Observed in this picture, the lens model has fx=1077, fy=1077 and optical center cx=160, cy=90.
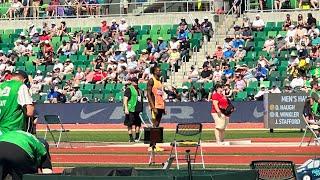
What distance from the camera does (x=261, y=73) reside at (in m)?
38.6

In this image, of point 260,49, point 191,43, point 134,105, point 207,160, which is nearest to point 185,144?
point 207,160

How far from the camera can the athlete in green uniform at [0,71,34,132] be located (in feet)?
43.9

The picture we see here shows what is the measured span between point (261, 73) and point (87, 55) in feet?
31.5

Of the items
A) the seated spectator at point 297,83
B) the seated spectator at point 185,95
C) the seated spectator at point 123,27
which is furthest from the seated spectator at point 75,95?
the seated spectator at point 297,83

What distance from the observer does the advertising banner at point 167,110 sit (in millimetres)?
37000

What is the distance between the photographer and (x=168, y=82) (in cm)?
4191

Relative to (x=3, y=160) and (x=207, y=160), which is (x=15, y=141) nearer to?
(x=3, y=160)

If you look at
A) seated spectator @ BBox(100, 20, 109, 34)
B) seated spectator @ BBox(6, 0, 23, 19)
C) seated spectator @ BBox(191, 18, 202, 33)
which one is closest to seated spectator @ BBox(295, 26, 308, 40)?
seated spectator @ BBox(191, 18, 202, 33)

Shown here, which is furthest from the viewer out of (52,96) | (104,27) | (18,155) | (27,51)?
(27,51)

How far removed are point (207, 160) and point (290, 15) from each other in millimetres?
22424

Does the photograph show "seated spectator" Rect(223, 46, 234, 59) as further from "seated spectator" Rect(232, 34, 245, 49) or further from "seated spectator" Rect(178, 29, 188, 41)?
"seated spectator" Rect(178, 29, 188, 41)

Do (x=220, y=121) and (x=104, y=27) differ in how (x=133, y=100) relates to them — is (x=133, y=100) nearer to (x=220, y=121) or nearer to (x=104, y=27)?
(x=220, y=121)

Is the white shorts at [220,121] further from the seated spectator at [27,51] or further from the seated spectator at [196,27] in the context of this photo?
the seated spectator at [27,51]

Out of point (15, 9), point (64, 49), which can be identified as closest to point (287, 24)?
point (64, 49)
